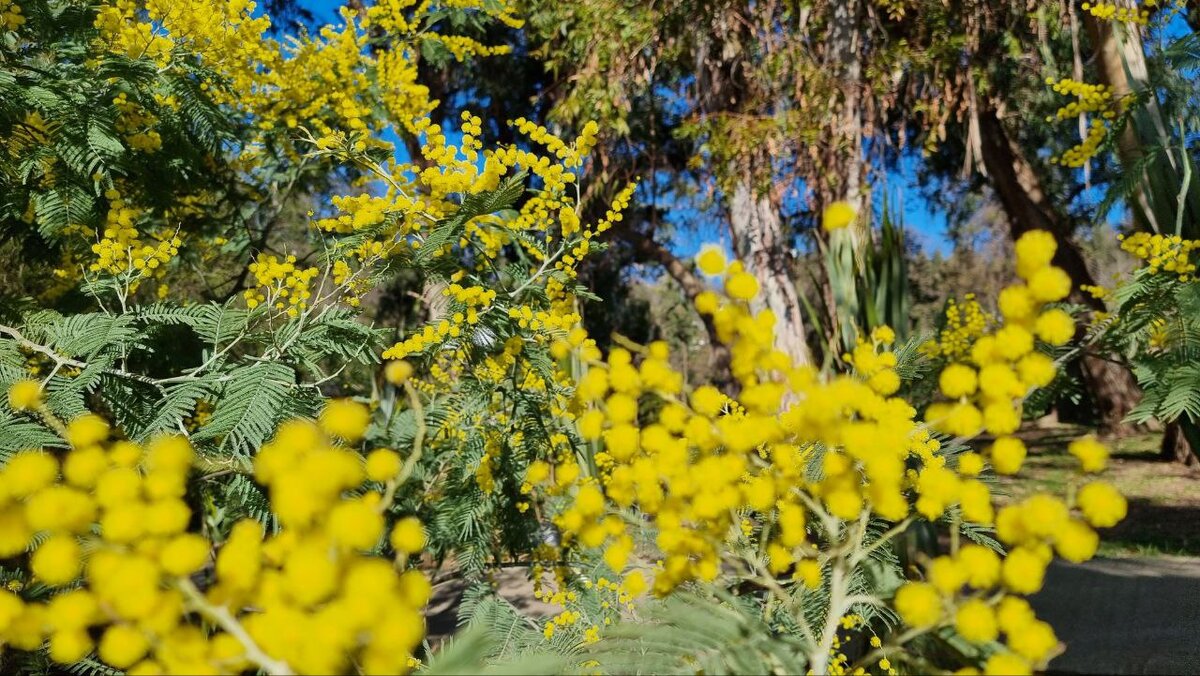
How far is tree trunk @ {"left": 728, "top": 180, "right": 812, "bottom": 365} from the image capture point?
567 centimetres

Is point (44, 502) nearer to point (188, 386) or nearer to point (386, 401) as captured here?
point (188, 386)

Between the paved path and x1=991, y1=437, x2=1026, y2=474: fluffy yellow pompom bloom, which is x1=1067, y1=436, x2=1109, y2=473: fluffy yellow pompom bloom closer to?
x1=991, y1=437, x2=1026, y2=474: fluffy yellow pompom bloom

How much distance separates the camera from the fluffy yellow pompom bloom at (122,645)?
0.52 m

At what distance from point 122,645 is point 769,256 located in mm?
5700

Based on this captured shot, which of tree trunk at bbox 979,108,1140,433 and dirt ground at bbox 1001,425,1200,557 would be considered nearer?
dirt ground at bbox 1001,425,1200,557

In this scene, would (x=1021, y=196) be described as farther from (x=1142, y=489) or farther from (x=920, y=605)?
(x=920, y=605)

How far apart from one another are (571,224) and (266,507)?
1096 mm

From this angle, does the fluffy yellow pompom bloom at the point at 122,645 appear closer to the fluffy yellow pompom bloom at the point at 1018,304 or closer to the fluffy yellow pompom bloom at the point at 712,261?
the fluffy yellow pompom bloom at the point at 712,261

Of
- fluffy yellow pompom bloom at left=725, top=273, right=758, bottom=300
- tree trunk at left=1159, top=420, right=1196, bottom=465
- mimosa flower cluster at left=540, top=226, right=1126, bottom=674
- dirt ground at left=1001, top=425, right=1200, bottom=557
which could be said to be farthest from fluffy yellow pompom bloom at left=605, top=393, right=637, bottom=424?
tree trunk at left=1159, top=420, right=1196, bottom=465

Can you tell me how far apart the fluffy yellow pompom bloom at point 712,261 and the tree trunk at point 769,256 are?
4.89 meters

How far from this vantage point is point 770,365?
→ 75 centimetres

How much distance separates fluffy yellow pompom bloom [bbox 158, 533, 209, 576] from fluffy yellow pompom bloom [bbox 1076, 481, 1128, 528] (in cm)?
77

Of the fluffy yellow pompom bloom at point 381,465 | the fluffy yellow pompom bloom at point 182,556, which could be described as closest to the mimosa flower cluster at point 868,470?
the fluffy yellow pompom bloom at point 381,465

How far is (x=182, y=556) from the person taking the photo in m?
0.54
